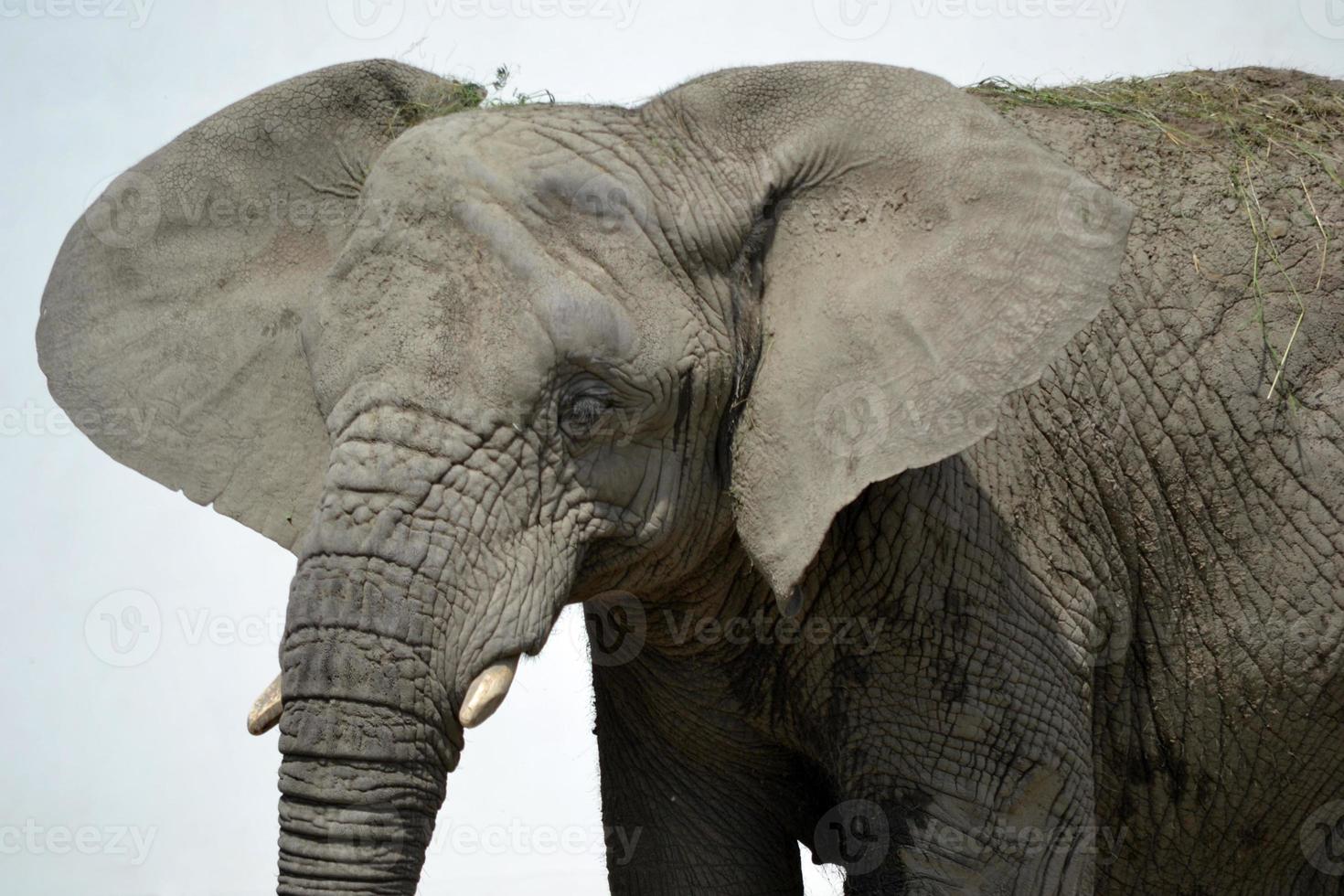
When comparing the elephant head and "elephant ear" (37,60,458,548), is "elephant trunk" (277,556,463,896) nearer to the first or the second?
the elephant head

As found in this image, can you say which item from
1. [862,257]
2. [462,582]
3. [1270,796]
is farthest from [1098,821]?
[462,582]

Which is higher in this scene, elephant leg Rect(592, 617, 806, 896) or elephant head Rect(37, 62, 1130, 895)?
elephant head Rect(37, 62, 1130, 895)

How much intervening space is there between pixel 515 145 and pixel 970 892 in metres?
1.93

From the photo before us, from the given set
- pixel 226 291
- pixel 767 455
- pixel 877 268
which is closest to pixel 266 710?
pixel 767 455

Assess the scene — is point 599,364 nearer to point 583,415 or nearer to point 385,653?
point 583,415

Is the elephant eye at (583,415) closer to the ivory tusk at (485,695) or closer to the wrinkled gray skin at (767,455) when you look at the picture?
the wrinkled gray skin at (767,455)

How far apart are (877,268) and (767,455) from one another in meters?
0.46

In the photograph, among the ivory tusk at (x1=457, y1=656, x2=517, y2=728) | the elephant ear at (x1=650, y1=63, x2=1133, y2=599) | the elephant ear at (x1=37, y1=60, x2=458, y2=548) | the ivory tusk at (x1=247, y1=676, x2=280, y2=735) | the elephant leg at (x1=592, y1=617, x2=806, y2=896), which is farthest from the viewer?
the elephant leg at (x1=592, y1=617, x2=806, y2=896)

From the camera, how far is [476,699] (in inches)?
147

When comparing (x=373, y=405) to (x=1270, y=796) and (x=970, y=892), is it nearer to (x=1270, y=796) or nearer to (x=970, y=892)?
(x=970, y=892)

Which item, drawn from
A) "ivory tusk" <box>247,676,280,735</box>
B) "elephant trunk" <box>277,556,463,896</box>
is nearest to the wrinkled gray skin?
"elephant trunk" <box>277,556,463,896</box>

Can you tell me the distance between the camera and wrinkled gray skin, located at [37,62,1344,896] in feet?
12.5

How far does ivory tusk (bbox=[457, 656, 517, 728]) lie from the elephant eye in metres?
0.49

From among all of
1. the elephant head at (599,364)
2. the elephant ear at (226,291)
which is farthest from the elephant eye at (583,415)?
the elephant ear at (226,291)
